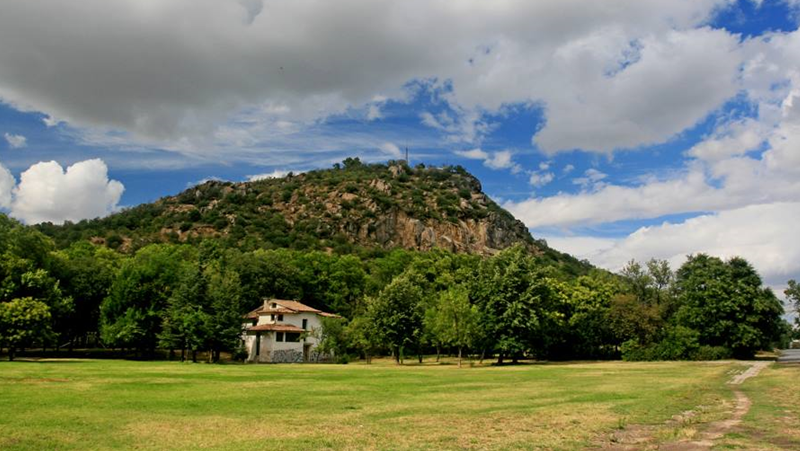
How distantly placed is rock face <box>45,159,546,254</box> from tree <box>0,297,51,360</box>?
219 feet

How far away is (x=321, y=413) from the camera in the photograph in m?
18.7

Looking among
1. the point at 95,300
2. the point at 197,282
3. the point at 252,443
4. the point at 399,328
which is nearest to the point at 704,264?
the point at 399,328

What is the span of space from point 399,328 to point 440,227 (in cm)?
11036

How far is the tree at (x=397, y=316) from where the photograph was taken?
64250 mm

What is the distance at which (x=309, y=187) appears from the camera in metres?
183

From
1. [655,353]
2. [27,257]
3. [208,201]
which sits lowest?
[655,353]

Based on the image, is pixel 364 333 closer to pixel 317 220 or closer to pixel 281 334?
pixel 281 334

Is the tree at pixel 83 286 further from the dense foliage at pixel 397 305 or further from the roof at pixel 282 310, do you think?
the roof at pixel 282 310

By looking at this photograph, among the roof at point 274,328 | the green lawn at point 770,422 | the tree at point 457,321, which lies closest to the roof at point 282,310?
the roof at point 274,328

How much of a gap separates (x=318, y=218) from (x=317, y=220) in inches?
67.8

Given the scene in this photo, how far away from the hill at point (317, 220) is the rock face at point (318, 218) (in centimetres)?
29

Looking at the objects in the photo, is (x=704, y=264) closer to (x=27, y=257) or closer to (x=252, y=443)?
(x=252, y=443)

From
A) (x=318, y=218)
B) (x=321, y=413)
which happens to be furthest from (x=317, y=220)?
(x=321, y=413)

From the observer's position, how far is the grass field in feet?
44.5
